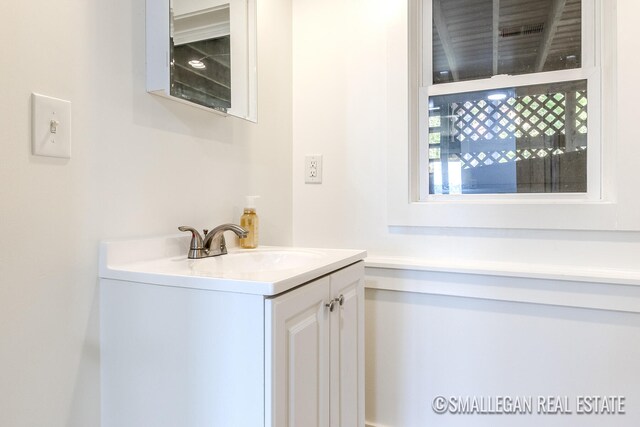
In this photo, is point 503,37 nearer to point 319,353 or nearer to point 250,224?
point 250,224

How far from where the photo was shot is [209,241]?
1068 mm

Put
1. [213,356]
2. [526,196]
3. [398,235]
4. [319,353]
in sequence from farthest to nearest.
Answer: [398,235] → [526,196] → [319,353] → [213,356]

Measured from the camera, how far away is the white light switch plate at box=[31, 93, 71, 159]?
737 millimetres

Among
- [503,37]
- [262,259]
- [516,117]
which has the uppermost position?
[503,37]

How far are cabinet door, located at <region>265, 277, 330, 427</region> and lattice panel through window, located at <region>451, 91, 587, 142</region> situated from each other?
2.86 feet

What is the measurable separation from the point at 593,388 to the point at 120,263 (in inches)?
55.3

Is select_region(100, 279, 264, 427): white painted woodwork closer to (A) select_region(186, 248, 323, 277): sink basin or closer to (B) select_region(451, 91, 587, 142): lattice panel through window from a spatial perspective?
(A) select_region(186, 248, 323, 277): sink basin

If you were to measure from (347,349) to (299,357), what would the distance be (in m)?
0.29

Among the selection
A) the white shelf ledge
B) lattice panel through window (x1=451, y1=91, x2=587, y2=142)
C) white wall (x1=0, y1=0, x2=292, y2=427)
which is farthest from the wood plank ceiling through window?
white wall (x1=0, y1=0, x2=292, y2=427)

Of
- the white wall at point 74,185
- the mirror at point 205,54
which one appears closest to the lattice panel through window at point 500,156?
the mirror at point 205,54

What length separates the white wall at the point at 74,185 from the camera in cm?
71

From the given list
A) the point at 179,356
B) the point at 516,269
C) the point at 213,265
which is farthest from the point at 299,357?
the point at 516,269

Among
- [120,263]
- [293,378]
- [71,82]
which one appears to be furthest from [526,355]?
[71,82]

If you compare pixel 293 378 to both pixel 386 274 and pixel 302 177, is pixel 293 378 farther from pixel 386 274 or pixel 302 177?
pixel 302 177
